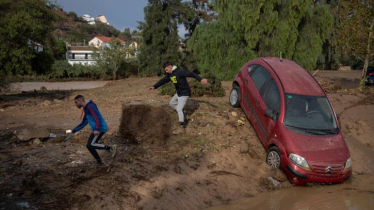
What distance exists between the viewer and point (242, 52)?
23.2 meters

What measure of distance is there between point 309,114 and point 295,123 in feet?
1.65

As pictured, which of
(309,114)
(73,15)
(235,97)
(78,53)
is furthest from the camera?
(73,15)

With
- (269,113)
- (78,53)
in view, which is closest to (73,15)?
(78,53)

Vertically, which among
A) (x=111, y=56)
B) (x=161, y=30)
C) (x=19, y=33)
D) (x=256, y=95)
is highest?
(x=161, y=30)

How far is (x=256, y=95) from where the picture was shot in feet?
28.1

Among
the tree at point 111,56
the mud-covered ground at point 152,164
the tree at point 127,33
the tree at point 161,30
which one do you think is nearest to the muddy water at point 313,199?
the mud-covered ground at point 152,164

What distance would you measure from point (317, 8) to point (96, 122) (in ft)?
71.3

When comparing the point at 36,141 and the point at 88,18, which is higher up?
the point at 88,18

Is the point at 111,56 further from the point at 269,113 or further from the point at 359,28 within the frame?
the point at 269,113

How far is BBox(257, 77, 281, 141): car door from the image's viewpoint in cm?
764

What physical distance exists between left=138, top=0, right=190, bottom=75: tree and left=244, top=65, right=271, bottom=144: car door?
94.8ft

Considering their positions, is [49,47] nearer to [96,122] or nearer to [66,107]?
[66,107]

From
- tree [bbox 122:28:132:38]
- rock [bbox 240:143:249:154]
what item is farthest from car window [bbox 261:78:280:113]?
tree [bbox 122:28:132:38]

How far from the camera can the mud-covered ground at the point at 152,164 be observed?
18.5ft
